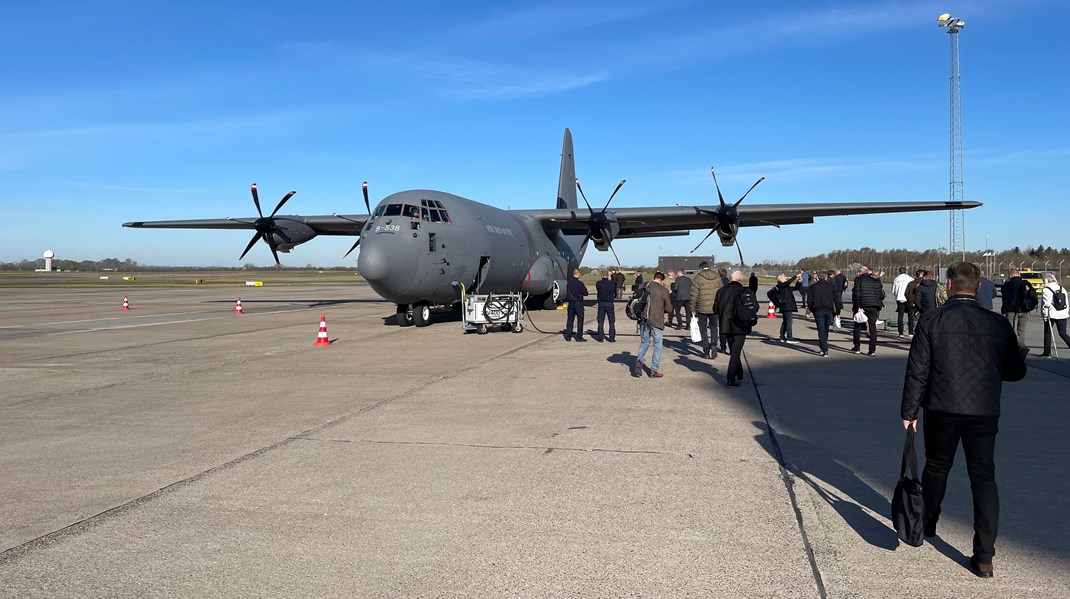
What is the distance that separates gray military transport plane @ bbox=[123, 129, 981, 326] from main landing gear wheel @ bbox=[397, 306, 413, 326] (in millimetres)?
27

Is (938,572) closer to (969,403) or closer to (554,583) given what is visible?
(969,403)

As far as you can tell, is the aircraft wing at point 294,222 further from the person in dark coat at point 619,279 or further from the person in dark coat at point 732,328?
the person in dark coat at point 732,328

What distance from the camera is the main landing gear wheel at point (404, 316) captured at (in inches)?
798

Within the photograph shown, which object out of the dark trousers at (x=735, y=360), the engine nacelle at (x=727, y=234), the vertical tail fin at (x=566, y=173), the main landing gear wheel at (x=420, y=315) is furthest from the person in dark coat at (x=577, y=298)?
the vertical tail fin at (x=566, y=173)

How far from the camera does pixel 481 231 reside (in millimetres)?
21188

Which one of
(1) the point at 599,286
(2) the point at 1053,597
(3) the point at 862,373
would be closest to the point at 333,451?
(2) the point at 1053,597

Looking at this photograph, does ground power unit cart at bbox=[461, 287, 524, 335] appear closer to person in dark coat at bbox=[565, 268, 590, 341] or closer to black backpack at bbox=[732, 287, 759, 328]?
person in dark coat at bbox=[565, 268, 590, 341]

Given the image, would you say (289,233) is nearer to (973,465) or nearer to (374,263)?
(374,263)

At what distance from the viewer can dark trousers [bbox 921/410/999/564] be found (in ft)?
13.6

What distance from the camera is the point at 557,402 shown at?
932 centimetres

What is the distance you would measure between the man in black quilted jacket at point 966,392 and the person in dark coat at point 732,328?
19.1 feet

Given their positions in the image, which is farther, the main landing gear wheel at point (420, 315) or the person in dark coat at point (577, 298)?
the main landing gear wheel at point (420, 315)

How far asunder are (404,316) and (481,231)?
10.6ft

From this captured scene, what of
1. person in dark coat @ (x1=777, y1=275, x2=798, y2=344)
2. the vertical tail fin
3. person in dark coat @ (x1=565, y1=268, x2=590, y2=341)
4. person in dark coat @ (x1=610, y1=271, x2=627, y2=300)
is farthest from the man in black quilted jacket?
the vertical tail fin
